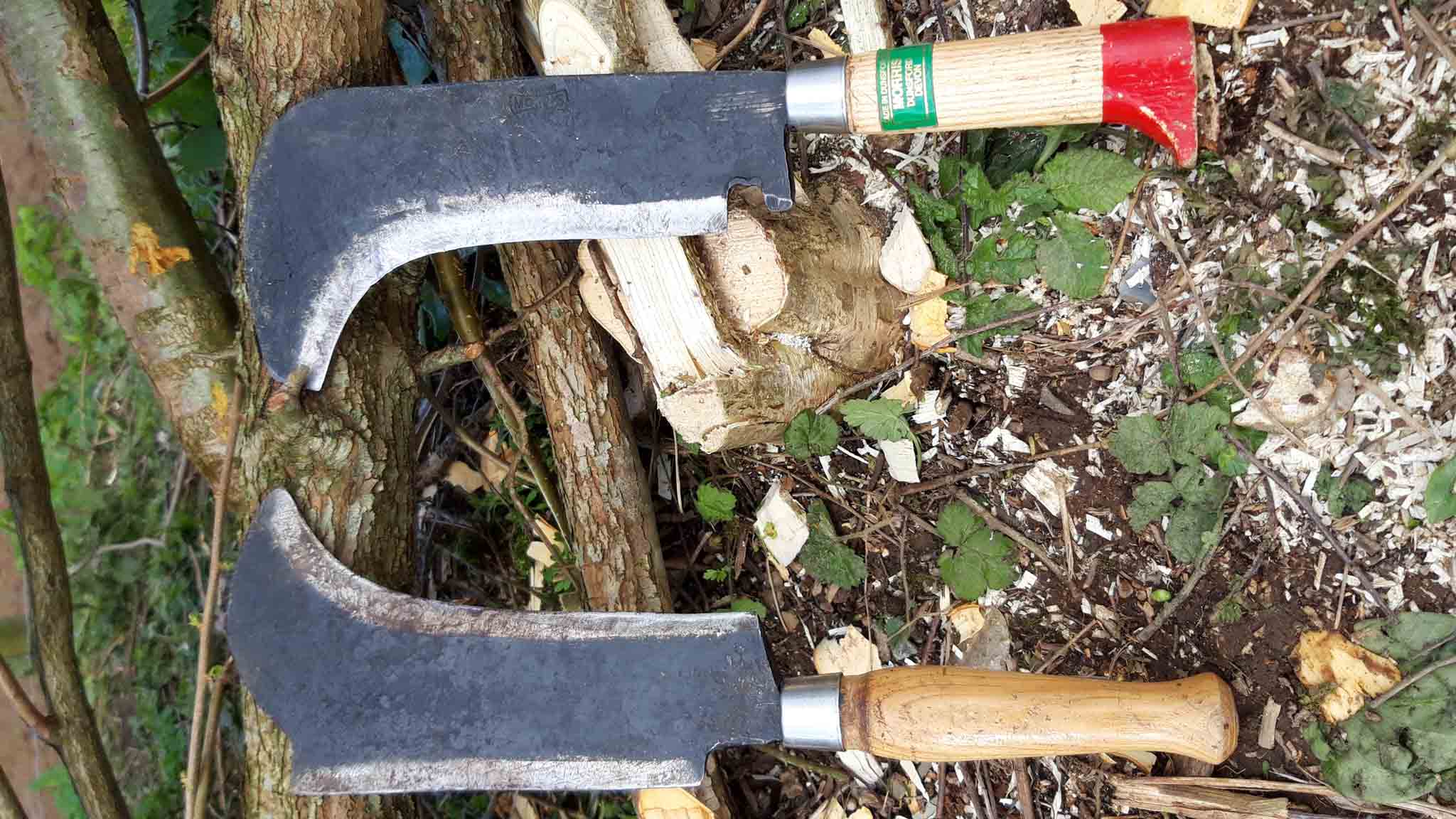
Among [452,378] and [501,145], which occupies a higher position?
[501,145]

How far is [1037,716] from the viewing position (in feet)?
5.80

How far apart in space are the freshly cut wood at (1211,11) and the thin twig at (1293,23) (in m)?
0.02

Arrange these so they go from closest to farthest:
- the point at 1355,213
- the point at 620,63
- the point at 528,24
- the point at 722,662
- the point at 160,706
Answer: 1. the point at 1355,213
2. the point at 722,662
3. the point at 620,63
4. the point at 528,24
5. the point at 160,706

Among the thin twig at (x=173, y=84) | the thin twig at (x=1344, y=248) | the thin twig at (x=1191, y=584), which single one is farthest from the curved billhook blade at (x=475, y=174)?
the thin twig at (x=1191, y=584)

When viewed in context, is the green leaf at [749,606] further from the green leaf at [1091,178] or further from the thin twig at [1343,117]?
the thin twig at [1343,117]

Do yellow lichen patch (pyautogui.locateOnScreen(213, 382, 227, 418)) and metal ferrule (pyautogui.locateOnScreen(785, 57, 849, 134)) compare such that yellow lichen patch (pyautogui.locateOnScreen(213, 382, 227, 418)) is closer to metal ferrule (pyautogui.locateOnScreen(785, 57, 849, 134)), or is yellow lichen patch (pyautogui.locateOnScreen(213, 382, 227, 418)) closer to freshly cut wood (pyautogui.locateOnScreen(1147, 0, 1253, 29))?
metal ferrule (pyautogui.locateOnScreen(785, 57, 849, 134))

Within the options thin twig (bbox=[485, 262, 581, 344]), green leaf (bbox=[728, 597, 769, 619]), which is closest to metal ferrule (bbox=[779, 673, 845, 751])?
green leaf (bbox=[728, 597, 769, 619])

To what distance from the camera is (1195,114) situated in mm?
1768

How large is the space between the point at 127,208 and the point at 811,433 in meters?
1.70

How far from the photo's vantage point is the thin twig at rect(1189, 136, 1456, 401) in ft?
5.47

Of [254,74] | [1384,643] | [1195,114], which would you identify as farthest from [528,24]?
[1384,643]

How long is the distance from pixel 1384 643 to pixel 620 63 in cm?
190

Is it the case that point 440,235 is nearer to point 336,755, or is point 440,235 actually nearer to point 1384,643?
point 336,755

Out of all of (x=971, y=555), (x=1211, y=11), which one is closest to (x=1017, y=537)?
(x=971, y=555)
